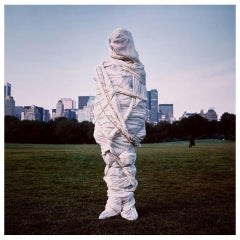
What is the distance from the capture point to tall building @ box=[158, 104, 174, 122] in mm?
6828

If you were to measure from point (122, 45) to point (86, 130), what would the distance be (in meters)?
2.28

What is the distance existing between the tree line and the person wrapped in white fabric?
1841 mm

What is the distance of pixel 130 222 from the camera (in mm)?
4984

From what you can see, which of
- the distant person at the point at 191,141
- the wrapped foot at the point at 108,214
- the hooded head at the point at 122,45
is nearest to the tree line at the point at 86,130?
the distant person at the point at 191,141

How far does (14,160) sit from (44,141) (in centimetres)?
59

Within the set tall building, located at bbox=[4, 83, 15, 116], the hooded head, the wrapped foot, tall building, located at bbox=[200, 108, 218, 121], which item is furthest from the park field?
the hooded head

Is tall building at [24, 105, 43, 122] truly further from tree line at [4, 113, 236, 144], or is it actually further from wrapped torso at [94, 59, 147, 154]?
wrapped torso at [94, 59, 147, 154]

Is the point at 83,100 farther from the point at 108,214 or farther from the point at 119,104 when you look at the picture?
the point at 108,214

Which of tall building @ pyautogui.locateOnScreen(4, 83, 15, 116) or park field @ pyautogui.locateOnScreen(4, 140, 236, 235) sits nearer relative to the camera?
park field @ pyautogui.locateOnScreen(4, 140, 236, 235)

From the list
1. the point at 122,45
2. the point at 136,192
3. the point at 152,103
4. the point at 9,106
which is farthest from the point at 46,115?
the point at 122,45

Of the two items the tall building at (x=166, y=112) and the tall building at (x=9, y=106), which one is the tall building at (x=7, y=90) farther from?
the tall building at (x=166, y=112)

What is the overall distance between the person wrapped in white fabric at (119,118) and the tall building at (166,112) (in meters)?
1.75
